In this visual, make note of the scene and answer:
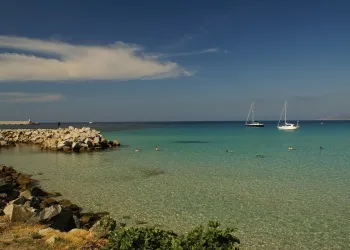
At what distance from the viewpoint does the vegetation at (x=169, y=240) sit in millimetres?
9750

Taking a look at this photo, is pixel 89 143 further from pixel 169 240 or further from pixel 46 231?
pixel 169 240

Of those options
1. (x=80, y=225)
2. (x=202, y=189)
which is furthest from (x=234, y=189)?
(x=80, y=225)

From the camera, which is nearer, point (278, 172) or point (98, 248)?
point (98, 248)

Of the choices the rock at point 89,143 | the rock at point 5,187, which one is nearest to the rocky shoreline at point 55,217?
the rock at point 5,187

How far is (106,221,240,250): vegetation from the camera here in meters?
9.75

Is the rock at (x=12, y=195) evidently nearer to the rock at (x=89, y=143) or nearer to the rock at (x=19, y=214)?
the rock at (x=19, y=214)

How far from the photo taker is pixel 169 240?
1005 cm

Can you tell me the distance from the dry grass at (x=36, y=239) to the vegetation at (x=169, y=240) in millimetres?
2022

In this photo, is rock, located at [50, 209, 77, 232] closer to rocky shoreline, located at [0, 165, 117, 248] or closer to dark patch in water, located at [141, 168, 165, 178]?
rocky shoreline, located at [0, 165, 117, 248]

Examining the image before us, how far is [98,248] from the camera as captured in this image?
1145 centimetres

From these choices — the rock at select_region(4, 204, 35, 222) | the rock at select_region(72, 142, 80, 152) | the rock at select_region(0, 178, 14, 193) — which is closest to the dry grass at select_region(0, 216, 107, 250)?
the rock at select_region(4, 204, 35, 222)

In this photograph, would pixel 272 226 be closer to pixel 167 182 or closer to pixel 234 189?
pixel 234 189

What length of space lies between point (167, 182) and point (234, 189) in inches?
234

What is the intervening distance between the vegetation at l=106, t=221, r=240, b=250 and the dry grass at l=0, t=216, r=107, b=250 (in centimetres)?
202
